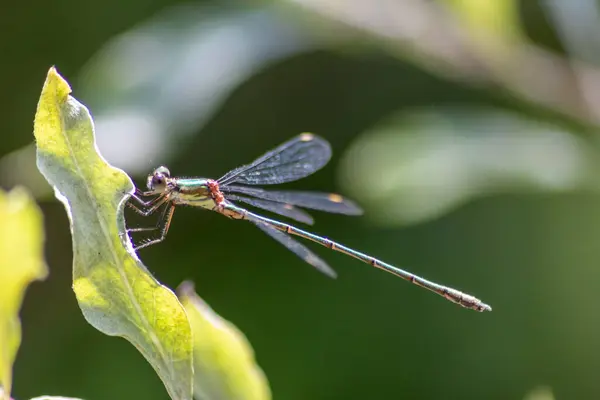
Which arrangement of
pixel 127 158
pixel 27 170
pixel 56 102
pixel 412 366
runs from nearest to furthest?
pixel 56 102
pixel 127 158
pixel 27 170
pixel 412 366

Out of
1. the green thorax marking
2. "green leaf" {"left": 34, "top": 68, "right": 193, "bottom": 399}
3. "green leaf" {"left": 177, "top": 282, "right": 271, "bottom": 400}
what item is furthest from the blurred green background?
"green leaf" {"left": 34, "top": 68, "right": 193, "bottom": 399}

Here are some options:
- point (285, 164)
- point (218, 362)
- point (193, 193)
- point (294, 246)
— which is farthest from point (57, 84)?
point (285, 164)

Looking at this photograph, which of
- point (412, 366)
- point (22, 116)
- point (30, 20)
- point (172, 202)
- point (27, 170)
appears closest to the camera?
point (172, 202)

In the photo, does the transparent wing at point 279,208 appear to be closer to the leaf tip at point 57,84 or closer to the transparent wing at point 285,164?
the transparent wing at point 285,164

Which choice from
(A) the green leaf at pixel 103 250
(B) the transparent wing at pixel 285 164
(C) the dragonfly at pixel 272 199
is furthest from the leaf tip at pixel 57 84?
(B) the transparent wing at pixel 285 164

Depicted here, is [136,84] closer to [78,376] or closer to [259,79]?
[259,79]

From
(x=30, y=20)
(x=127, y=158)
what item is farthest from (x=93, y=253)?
(x=30, y=20)
